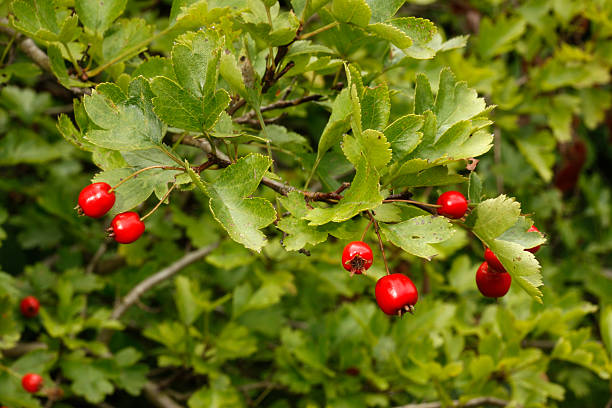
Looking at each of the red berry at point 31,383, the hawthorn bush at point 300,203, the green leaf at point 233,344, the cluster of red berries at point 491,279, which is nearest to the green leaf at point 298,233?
the hawthorn bush at point 300,203

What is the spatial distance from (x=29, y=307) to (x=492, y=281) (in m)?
1.48

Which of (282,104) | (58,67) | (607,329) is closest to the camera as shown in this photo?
(58,67)

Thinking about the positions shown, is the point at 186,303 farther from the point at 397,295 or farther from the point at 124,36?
the point at 397,295

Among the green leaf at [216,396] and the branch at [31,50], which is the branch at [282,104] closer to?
the branch at [31,50]

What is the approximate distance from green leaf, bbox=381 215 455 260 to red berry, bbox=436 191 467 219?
53 mm

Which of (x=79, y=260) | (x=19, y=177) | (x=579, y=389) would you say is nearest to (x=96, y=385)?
(x=79, y=260)

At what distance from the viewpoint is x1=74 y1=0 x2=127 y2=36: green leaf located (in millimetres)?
1054

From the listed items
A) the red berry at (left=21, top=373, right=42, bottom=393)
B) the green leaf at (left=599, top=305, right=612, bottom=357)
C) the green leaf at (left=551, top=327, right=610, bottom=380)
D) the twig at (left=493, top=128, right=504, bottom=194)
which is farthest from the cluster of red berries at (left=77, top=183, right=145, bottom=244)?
the twig at (left=493, top=128, right=504, bottom=194)

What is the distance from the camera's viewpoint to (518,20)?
6.84 feet

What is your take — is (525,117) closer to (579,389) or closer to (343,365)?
(579,389)

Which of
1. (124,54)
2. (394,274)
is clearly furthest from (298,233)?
(124,54)

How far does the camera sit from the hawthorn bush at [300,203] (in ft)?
2.81

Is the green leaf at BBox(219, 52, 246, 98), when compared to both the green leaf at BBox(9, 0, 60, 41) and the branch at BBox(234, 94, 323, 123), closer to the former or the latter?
the branch at BBox(234, 94, 323, 123)

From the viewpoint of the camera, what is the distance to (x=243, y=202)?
87 cm
